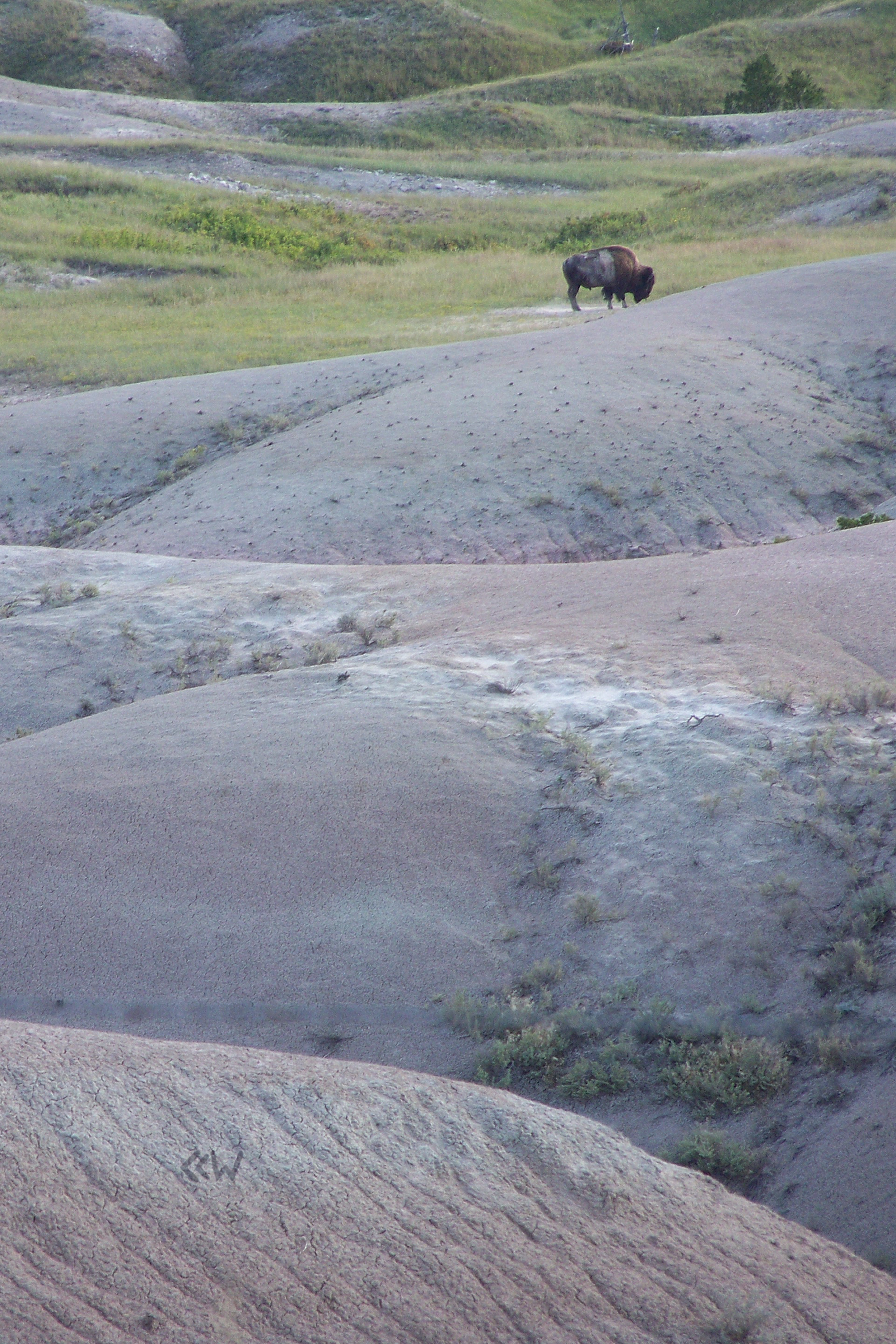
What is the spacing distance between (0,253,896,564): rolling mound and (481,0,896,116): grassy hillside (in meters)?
46.7

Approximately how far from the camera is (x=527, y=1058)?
13.8ft

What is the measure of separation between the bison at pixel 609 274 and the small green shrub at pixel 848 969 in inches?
771

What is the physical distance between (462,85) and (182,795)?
6787cm

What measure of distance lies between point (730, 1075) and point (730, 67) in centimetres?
7182

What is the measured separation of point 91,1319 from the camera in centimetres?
273

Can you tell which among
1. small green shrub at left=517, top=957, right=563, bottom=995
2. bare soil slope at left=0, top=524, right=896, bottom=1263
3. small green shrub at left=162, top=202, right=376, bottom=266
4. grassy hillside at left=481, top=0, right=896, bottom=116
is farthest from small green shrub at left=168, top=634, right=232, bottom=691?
grassy hillside at left=481, top=0, right=896, bottom=116

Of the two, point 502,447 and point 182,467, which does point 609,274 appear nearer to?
point 502,447

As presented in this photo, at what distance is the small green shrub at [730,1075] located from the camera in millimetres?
3992

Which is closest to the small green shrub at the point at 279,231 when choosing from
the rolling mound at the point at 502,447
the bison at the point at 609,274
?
the bison at the point at 609,274

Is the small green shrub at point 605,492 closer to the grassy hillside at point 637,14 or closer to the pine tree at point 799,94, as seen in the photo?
the pine tree at point 799,94

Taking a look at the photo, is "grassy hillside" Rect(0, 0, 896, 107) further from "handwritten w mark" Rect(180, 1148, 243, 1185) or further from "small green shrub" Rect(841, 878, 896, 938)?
"handwritten w mark" Rect(180, 1148, 243, 1185)

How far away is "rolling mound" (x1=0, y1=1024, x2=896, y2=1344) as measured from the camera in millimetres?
2854

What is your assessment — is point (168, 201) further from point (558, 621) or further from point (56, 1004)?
point (56, 1004)

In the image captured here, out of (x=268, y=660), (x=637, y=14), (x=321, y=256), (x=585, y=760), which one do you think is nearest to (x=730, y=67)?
(x=637, y=14)
